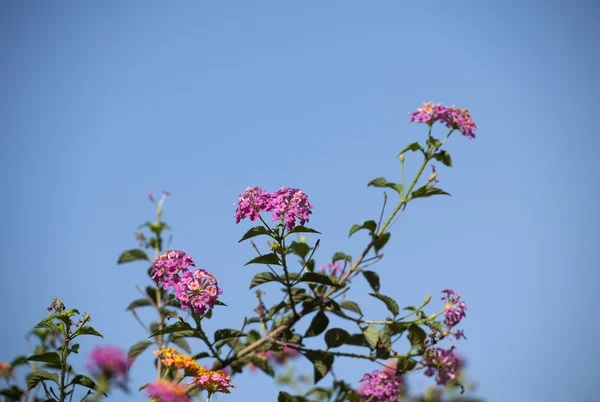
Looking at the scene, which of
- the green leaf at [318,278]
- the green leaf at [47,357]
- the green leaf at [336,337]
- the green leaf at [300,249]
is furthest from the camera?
the green leaf at [300,249]

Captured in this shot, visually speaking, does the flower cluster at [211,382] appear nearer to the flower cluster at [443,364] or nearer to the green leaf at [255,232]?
the green leaf at [255,232]

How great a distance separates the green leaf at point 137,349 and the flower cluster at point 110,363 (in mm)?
2277

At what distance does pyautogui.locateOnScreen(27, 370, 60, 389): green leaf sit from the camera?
2.28 meters

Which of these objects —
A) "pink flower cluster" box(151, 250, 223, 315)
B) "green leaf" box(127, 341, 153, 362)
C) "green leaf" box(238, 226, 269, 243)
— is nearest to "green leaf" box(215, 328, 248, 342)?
"pink flower cluster" box(151, 250, 223, 315)

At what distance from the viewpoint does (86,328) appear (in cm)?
231

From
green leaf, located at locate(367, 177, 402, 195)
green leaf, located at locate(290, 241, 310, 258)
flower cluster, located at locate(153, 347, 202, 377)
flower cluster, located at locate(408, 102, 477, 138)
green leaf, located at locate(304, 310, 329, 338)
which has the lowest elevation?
flower cluster, located at locate(153, 347, 202, 377)

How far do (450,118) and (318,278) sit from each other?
3.54ft

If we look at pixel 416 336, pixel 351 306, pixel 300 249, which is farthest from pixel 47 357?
pixel 416 336

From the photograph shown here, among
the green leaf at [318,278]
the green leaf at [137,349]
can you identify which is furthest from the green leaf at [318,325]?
the green leaf at [137,349]

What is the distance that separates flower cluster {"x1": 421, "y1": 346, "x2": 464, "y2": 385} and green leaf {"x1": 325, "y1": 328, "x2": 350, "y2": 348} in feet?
1.30

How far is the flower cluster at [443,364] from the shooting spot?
2857mm

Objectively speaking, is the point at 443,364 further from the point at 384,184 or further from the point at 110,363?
the point at 110,363

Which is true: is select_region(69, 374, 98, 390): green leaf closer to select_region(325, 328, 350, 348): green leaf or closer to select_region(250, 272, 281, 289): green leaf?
select_region(250, 272, 281, 289): green leaf

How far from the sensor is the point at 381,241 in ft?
9.32
